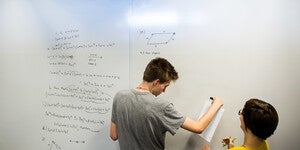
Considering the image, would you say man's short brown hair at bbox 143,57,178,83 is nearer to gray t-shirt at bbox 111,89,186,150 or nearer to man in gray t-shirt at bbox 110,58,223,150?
man in gray t-shirt at bbox 110,58,223,150

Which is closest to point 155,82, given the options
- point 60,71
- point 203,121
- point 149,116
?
point 149,116

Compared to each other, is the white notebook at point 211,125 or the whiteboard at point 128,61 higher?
the whiteboard at point 128,61

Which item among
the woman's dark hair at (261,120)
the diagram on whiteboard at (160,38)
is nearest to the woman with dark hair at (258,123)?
the woman's dark hair at (261,120)

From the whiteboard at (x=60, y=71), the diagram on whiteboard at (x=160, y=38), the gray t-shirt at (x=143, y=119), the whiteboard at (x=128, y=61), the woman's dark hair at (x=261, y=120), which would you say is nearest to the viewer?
the woman's dark hair at (x=261, y=120)

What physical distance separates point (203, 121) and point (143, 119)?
0.37 metres

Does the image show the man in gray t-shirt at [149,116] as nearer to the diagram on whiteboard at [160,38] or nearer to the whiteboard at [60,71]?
the diagram on whiteboard at [160,38]


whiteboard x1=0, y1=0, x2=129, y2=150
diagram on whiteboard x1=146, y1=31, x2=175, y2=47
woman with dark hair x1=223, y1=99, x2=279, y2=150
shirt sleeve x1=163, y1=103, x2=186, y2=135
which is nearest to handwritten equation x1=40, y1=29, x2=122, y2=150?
whiteboard x1=0, y1=0, x2=129, y2=150

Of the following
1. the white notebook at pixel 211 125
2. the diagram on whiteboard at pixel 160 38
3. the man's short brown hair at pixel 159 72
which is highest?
the diagram on whiteboard at pixel 160 38

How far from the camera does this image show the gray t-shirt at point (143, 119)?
1.42 m

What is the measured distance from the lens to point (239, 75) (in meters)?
1.65

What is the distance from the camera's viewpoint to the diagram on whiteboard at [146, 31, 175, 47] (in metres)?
1.77

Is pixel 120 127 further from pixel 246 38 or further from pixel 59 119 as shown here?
pixel 246 38

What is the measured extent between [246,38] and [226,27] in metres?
0.14

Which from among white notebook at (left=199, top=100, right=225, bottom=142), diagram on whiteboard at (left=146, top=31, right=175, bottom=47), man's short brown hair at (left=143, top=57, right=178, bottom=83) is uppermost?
diagram on whiteboard at (left=146, top=31, right=175, bottom=47)
